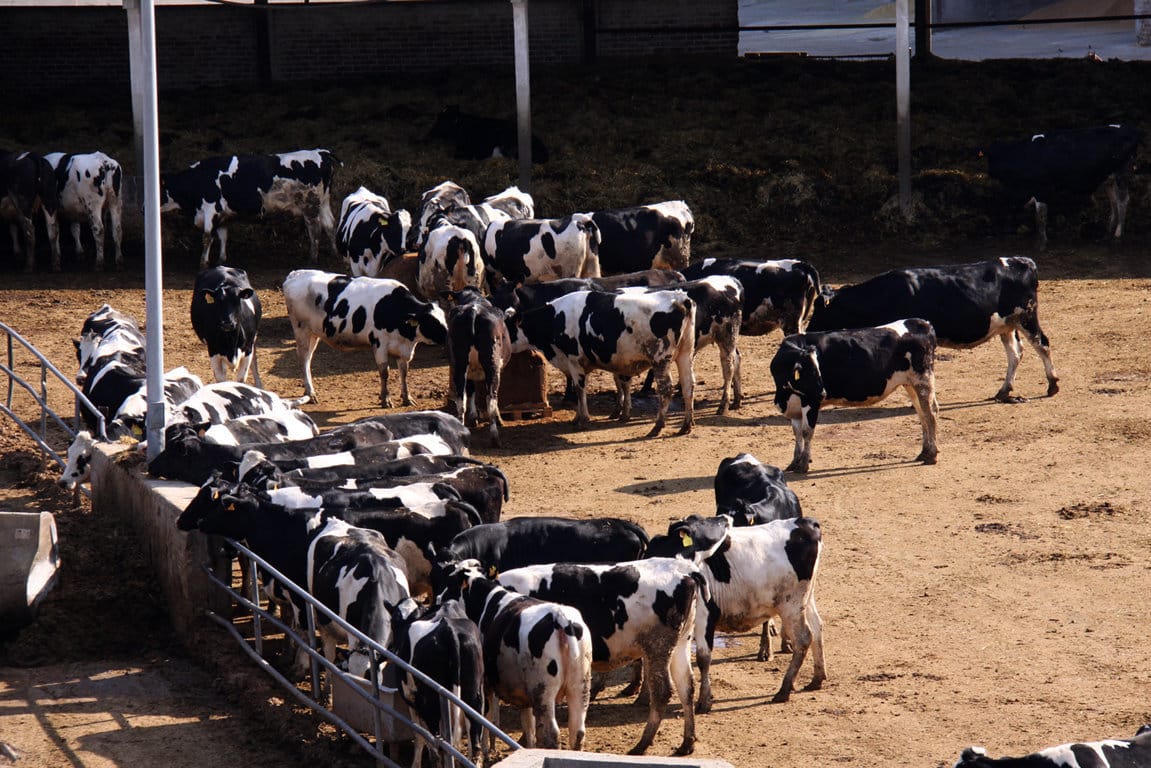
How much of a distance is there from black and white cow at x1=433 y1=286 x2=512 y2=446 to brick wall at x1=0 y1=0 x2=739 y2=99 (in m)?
14.4

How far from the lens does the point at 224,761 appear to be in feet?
31.0

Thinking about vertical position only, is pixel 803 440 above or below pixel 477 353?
below

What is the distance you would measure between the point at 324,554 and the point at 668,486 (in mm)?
4975

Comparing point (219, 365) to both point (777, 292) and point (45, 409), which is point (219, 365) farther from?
point (777, 292)

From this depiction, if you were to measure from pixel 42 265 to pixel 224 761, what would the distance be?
16.2 metres

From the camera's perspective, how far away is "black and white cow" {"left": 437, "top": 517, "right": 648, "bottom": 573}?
33.8ft

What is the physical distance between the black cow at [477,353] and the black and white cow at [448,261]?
114 inches

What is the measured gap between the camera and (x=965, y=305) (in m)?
16.7

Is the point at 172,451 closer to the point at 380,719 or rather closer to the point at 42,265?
the point at 380,719

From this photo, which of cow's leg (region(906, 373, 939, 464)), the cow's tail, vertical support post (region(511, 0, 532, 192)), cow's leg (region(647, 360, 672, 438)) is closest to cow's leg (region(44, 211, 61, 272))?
vertical support post (region(511, 0, 532, 192))

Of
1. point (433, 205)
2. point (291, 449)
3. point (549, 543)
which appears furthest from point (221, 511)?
point (433, 205)

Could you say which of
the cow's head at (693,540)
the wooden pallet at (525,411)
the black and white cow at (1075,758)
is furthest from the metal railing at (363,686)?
the wooden pallet at (525,411)

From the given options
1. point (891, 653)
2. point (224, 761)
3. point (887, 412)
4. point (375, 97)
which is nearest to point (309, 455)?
point (224, 761)

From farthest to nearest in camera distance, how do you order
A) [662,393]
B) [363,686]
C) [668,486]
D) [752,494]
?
[662,393] < [668,486] < [752,494] < [363,686]
